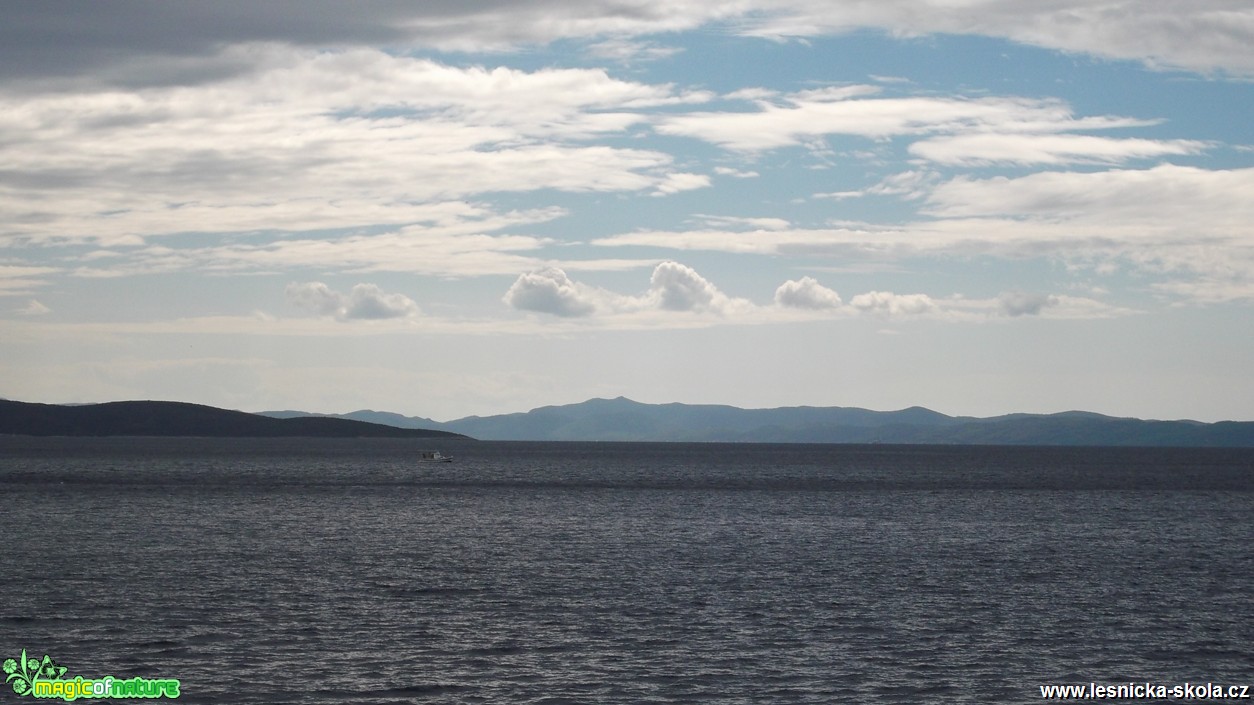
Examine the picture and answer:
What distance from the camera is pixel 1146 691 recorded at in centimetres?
3962

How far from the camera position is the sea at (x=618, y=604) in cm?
4059

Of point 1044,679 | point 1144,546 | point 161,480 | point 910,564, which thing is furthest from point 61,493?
point 1044,679

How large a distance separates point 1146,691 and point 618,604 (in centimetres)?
2301

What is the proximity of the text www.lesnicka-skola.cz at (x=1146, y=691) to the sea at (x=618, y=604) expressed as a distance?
752 millimetres

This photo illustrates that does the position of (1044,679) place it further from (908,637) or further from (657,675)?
(657,675)

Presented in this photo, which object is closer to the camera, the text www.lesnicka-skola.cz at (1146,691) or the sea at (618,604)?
the text www.lesnicka-skola.cz at (1146,691)
